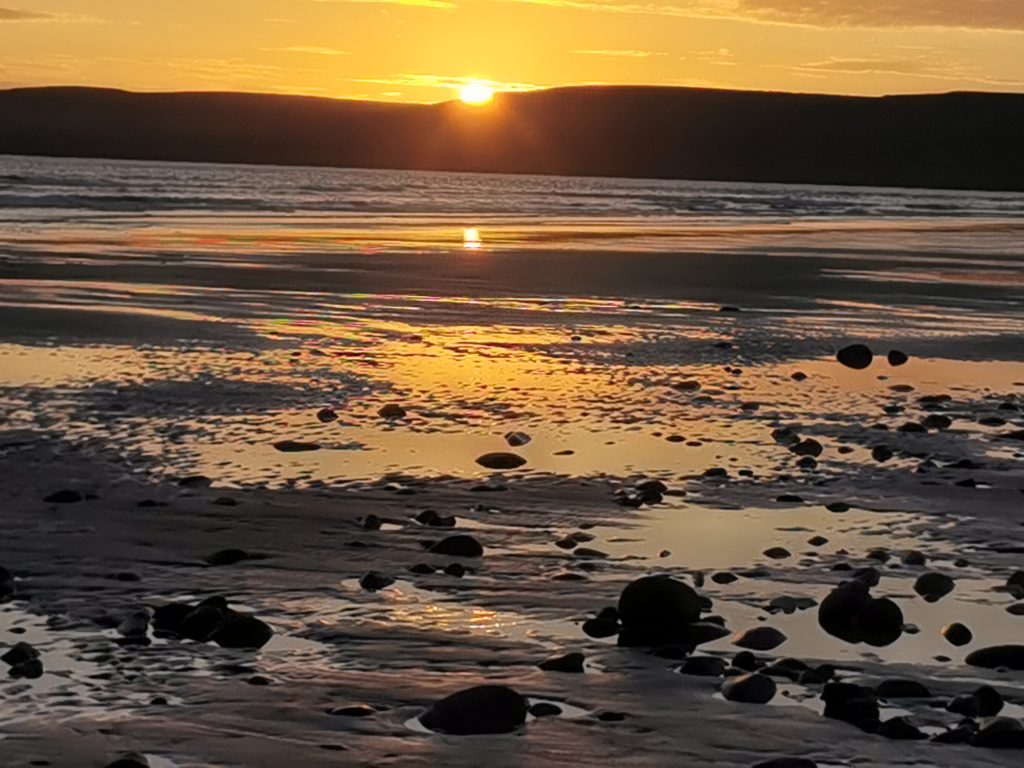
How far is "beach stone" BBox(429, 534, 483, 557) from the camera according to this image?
7191 mm

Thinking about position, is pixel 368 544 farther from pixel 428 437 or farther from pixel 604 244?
pixel 604 244

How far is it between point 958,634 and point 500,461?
3.81 meters

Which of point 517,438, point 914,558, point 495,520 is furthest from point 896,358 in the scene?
point 914,558

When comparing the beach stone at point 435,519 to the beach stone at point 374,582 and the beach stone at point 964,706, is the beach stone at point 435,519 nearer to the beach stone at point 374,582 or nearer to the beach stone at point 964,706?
the beach stone at point 374,582

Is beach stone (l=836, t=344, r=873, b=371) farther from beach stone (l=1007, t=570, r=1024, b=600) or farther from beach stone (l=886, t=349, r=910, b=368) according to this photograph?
beach stone (l=1007, t=570, r=1024, b=600)

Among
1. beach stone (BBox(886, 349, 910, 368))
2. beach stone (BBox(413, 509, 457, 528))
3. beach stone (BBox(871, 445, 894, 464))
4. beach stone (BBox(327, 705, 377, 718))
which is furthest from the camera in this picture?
beach stone (BBox(886, 349, 910, 368))

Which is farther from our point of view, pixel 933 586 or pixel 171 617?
pixel 933 586

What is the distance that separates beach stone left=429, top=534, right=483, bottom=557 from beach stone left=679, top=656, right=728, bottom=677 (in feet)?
5.66

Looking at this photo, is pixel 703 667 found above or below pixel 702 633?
below

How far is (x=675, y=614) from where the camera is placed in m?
5.96

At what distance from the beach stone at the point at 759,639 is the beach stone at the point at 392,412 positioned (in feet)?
17.8

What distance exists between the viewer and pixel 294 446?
9883 mm

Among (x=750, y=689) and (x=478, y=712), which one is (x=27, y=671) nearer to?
(x=478, y=712)

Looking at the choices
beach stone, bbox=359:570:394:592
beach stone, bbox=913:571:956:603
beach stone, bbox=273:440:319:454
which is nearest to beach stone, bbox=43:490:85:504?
beach stone, bbox=273:440:319:454
